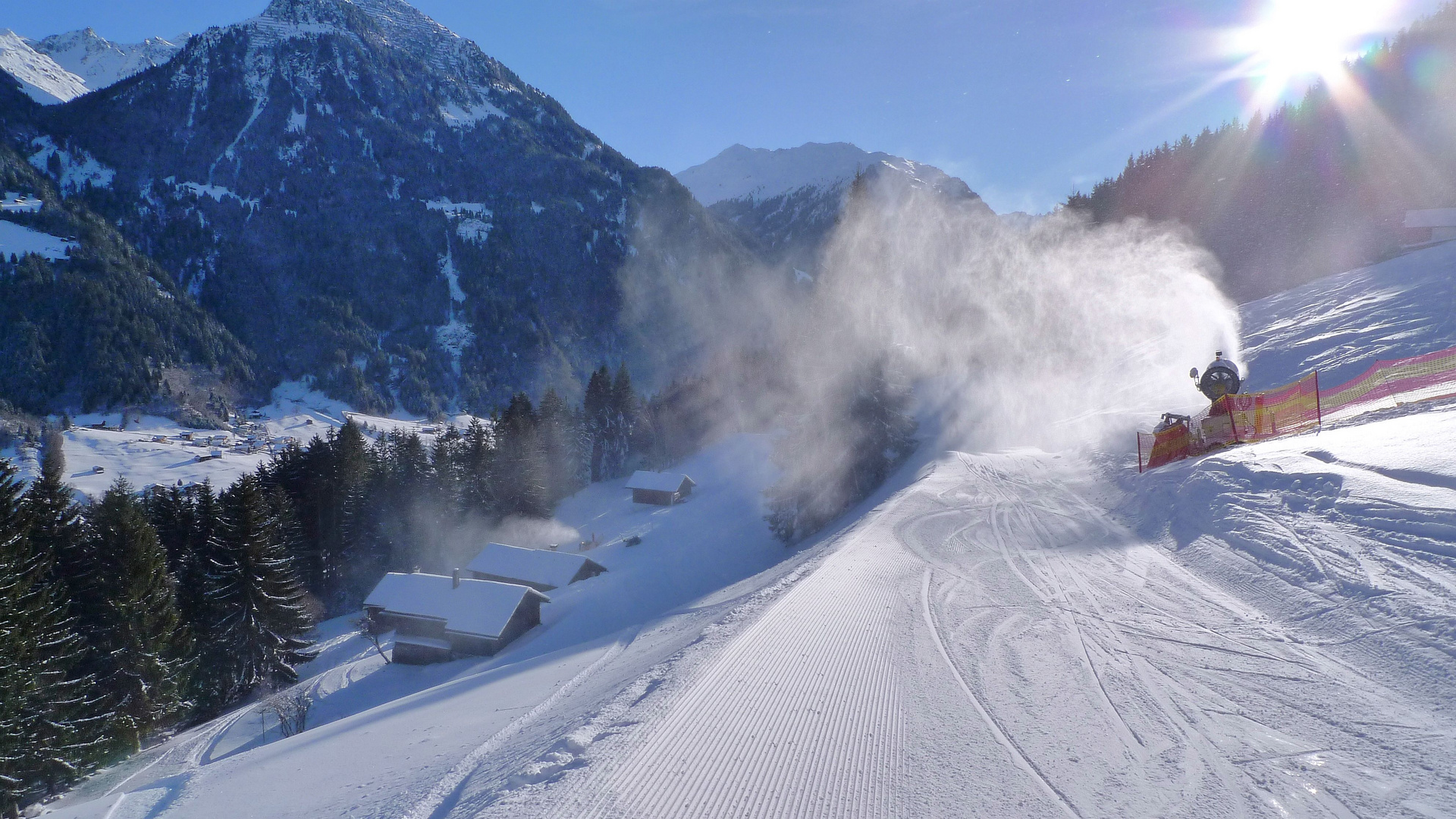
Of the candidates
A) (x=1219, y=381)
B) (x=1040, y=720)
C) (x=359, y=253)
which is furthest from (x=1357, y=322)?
(x=359, y=253)

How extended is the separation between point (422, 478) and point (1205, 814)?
168 ft

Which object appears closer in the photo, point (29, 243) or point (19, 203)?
point (29, 243)

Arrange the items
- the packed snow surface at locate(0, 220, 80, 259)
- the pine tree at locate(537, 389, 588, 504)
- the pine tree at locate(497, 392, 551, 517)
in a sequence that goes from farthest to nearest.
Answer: the packed snow surface at locate(0, 220, 80, 259) → the pine tree at locate(537, 389, 588, 504) → the pine tree at locate(497, 392, 551, 517)

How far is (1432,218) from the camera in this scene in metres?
46.9

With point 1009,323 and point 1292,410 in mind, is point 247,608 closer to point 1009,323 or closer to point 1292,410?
point 1292,410

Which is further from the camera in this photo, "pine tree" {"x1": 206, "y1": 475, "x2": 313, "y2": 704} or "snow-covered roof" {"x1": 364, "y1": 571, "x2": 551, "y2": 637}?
"snow-covered roof" {"x1": 364, "y1": 571, "x2": 551, "y2": 637}

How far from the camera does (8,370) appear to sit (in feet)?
397

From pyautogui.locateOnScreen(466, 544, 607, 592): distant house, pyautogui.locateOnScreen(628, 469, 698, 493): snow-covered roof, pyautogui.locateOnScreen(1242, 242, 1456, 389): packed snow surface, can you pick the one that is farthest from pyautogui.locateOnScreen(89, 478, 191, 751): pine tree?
pyautogui.locateOnScreen(1242, 242, 1456, 389): packed snow surface

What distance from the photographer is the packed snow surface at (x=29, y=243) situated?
13938cm

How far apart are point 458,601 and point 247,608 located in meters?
8.49

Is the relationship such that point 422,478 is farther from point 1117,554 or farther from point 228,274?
point 228,274

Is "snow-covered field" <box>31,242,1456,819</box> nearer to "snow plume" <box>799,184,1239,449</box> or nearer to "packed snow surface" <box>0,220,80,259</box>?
"snow plume" <box>799,184,1239,449</box>

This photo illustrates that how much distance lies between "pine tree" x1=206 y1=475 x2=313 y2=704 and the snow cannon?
3705 cm

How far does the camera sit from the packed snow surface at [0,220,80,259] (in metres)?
139
